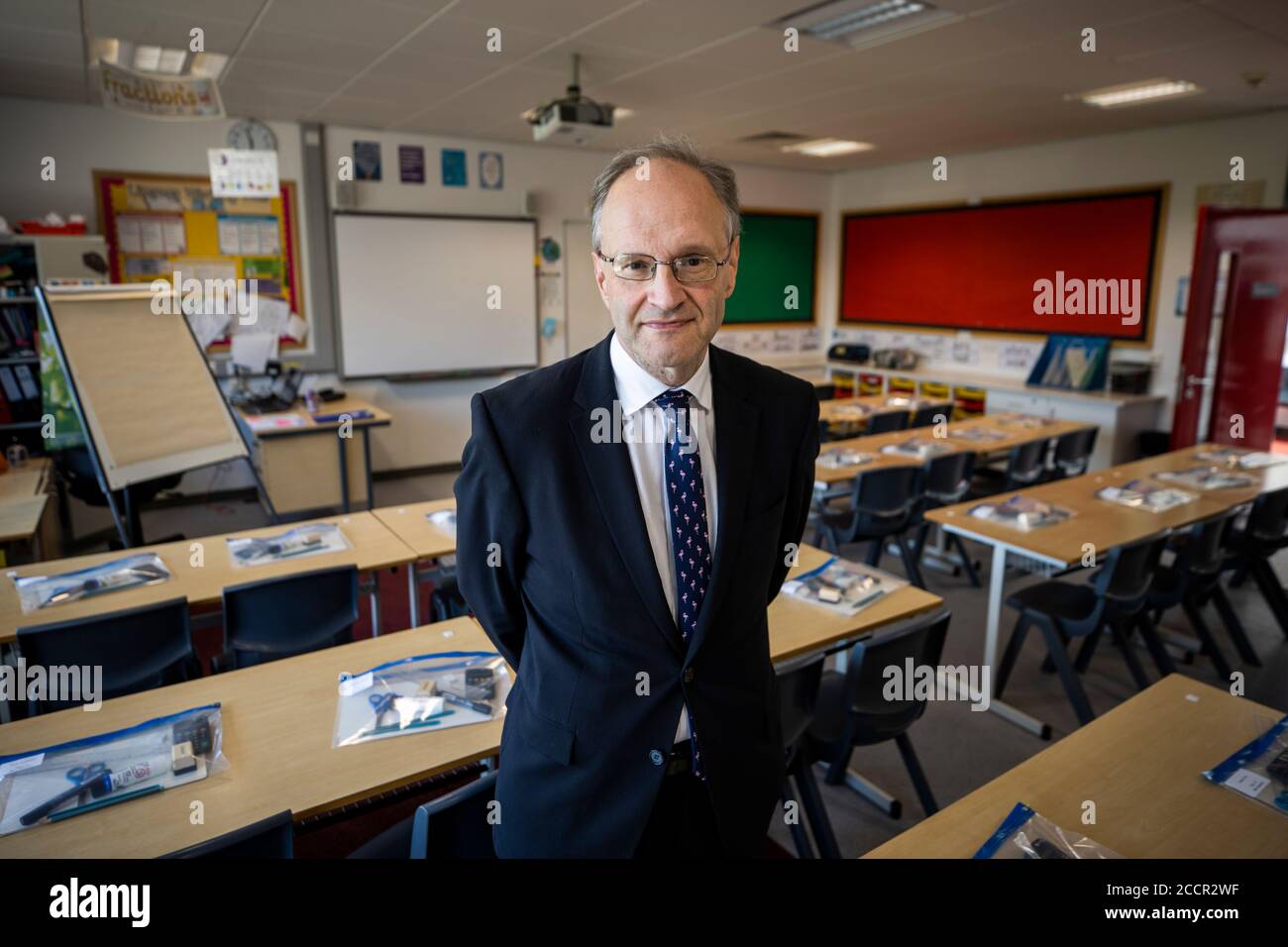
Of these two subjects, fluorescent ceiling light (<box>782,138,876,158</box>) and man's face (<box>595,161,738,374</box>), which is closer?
man's face (<box>595,161,738,374</box>)

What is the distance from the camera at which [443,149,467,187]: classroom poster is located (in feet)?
23.0

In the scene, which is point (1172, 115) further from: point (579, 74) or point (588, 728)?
point (588, 728)

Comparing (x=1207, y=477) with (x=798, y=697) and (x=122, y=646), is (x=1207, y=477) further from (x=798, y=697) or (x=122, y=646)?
(x=122, y=646)

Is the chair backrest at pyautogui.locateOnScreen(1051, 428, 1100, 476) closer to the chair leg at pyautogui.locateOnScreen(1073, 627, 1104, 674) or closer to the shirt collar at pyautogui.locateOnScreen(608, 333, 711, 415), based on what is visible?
the chair leg at pyautogui.locateOnScreen(1073, 627, 1104, 674)

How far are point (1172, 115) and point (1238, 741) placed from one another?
6.13 meters

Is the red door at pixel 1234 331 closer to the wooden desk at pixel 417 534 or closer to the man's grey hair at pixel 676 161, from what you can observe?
the wooden desk at pixel 417 534

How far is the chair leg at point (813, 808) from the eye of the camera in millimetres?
2287

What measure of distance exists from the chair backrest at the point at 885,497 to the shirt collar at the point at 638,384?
314 centimetres

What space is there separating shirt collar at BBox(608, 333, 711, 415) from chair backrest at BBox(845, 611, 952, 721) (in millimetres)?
1259

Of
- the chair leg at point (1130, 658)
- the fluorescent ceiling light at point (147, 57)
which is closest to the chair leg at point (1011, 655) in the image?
the chair leg at point (1130, 658)

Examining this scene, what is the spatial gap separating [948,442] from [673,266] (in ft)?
14.7

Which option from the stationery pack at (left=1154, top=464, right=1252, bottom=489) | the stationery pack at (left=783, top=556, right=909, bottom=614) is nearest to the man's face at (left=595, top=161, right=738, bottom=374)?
the stationery pack at (left=783, top=556, right=909, bottom=614)

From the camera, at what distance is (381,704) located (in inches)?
74.4

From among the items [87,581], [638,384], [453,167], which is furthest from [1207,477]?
[453,167]
